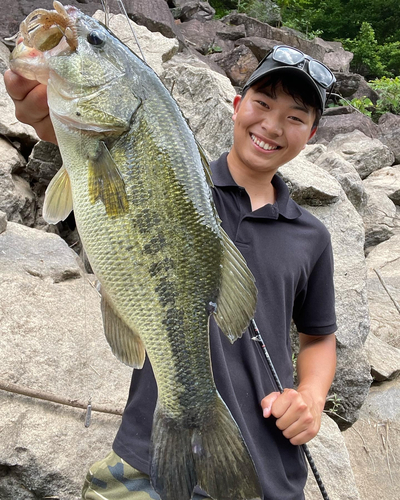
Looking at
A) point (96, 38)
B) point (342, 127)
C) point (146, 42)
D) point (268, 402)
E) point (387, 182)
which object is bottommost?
point (342, 127)

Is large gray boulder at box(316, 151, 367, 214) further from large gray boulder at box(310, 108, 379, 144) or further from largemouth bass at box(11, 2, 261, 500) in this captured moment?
large gray boulder at box(310, 108, 379, 144)

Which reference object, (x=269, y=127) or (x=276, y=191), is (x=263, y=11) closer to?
(x=276, y=191)

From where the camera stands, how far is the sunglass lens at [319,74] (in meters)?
2.05

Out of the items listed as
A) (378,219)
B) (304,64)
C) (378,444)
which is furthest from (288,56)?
(378,219)

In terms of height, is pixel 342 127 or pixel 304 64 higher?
pixel 304 64

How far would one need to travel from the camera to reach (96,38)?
4.73 ft

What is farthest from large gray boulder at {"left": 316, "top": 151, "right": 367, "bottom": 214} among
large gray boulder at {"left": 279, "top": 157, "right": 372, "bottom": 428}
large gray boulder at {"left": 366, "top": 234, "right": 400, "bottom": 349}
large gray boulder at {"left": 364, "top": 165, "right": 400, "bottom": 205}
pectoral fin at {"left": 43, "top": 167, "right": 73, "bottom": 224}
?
pectoral fin at {"left": 43, "top": 167, "right": 73, "bottom": 224}

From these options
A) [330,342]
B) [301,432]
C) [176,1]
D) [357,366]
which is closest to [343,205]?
[357,366]

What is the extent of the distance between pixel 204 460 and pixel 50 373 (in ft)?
6.20

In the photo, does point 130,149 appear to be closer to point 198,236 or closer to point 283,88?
point 198,236

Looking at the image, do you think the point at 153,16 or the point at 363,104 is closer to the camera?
the point at 153,16

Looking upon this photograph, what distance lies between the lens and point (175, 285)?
141 centimetres

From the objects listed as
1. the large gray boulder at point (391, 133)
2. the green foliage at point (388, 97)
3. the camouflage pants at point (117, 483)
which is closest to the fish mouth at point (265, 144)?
the camouflage pants at point (117, 483)

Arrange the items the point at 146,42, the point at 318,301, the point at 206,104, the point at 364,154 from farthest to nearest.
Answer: the point at 364,154 → the point at 146,42 → the point at 206,104 → the point at 318,301
